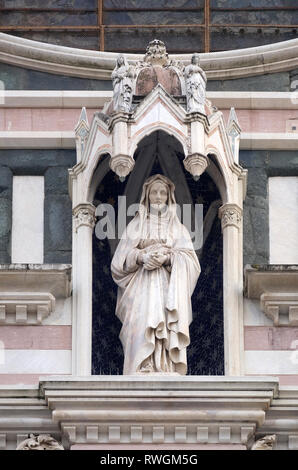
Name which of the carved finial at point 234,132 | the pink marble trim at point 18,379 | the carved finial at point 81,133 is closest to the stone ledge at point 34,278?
the pink marble trim at point 18,379

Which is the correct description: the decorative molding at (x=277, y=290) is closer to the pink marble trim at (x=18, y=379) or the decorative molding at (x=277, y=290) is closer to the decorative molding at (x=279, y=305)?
the decorative molding at (x=279, y=305)

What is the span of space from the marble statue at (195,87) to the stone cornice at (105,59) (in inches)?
50.5

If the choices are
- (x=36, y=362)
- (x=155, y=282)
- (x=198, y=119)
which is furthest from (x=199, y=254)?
(x=36, y=362)

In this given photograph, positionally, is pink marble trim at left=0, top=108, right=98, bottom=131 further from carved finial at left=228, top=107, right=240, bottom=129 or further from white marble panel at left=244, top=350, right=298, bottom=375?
white marble panel at left=244, top=350, right=298, bottom=375

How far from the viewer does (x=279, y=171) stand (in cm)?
2658

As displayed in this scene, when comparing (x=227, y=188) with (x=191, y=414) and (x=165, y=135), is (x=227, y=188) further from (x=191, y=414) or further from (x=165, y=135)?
(x=191, y=414)

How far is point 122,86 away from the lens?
25.7m

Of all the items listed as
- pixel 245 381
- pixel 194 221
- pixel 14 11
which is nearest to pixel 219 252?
pixel 194 221

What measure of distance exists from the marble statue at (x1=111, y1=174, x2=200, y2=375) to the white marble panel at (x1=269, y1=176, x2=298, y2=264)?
1.02m

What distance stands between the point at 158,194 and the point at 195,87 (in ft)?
3.45

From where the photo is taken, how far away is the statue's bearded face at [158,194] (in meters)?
25.7
